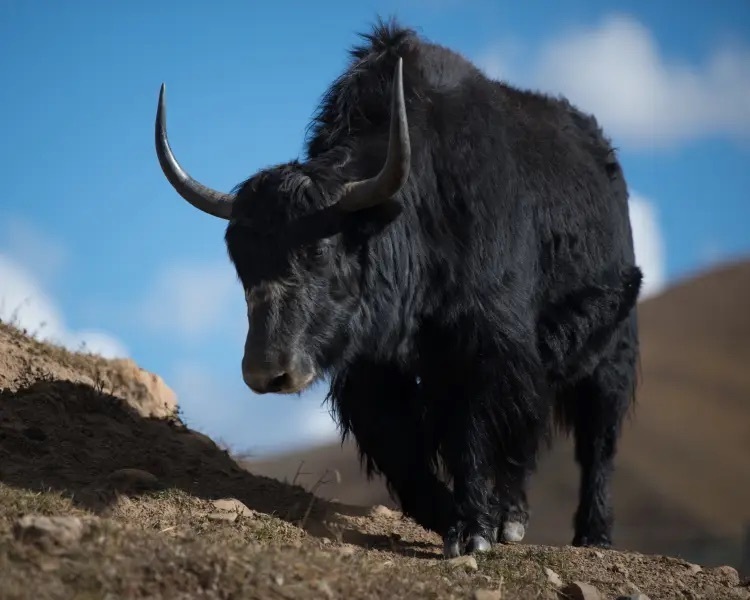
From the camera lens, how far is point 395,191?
563 cm

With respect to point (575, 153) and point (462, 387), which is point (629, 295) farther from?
point (462, 387)

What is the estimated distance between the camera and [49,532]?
3898 millimetres

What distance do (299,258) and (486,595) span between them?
1828 mm

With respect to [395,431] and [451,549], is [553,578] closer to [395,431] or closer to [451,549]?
[451,549]

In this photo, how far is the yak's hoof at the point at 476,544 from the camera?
592 cm

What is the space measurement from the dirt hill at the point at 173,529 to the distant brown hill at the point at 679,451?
16427 mm

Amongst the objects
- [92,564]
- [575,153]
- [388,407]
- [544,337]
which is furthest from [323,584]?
[575,153]

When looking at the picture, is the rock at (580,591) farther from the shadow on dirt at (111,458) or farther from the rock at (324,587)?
the rock at (324,587)

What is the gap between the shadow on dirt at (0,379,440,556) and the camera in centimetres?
616

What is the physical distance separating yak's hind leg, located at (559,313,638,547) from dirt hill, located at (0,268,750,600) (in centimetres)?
126

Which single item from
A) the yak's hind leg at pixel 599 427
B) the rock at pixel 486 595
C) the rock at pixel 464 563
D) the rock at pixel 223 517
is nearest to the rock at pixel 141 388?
the rock at pixel 223 517

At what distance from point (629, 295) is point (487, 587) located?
3.37m

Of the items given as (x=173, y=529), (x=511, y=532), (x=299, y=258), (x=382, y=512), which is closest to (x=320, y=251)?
(x=299, y=258)

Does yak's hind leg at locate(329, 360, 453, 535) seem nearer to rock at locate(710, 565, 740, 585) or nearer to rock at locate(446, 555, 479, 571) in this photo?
rock at locate(446, 555, 479, 571)
